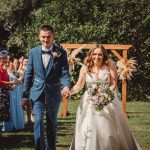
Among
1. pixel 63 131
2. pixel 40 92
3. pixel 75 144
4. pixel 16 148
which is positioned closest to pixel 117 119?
pixel 75 144

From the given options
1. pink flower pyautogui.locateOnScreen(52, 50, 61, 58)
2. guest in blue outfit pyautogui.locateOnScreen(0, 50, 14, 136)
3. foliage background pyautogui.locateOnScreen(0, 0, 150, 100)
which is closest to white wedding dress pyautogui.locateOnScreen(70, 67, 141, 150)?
pink flower pyautogui.locateOnScreen(52, 50, 61, 58)

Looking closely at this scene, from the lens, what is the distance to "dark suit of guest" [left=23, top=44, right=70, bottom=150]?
8.05 m

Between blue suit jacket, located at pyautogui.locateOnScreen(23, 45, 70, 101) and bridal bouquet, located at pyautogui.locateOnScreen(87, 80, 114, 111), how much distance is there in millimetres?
830

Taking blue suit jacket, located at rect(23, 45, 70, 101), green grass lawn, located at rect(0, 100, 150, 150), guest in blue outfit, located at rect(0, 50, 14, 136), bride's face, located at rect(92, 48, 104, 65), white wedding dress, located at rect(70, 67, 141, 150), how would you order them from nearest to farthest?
blue suit jacket, located at rect(23, 45, 70, 101) < white wedding dress, located at rect(70, 67, 141, 150) < bride's face, located at rect(92, 48, 104, 65) < green grass lawn, located at rect(0, 100, 150, 150) < guest in blue outfit, located at rect(0, 50, 14, 136)

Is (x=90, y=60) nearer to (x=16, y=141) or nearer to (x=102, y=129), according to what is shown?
(x=102, y=129)

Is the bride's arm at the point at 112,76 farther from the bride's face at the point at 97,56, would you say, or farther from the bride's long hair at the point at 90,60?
the bride's face at the point at 97,56

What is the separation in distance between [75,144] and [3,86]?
267 cm

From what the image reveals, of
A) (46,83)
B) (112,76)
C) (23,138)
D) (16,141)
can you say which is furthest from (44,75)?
(23,138)

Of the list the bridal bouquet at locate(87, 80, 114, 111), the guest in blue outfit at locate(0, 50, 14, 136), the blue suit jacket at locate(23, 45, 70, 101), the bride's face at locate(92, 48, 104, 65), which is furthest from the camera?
the guest in blue outfit at locate(0, 50, 14, 136)

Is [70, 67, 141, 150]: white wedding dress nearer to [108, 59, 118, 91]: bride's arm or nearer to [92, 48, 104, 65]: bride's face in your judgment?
[108, 59, 118, 91]: bride's arm

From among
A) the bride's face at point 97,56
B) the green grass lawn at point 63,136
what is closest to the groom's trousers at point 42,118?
the bride's face at point 97,56

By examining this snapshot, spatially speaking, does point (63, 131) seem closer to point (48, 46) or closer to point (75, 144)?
point (75, 144)

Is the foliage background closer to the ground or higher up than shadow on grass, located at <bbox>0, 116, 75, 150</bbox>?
higher up

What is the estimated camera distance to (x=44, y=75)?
319 inches
